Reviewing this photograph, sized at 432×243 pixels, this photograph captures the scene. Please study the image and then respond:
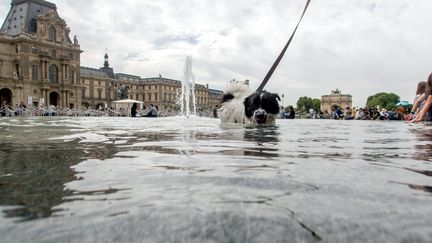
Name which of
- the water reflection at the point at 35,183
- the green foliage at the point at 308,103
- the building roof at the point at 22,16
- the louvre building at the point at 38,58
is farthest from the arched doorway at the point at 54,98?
the green foliage at the point at 308,103

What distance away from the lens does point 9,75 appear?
58.5m

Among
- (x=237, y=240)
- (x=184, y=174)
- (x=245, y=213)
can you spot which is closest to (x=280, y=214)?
(x=245, y=213)

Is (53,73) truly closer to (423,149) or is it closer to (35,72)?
(35,72)

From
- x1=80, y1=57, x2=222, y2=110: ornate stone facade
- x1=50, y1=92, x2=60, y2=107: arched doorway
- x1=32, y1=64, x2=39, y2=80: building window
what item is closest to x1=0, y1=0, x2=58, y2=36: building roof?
x1=32, y1=64, x2=39, y2=80: building window

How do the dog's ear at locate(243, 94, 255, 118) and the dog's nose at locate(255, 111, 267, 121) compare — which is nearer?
the dog's nose at locate(255, 111, 267, 121)

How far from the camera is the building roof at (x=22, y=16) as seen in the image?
199 ft

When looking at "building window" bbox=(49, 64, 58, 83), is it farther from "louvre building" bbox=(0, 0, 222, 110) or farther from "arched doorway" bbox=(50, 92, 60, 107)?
"arched doorway" bbox=(50, 92, 60, 107)

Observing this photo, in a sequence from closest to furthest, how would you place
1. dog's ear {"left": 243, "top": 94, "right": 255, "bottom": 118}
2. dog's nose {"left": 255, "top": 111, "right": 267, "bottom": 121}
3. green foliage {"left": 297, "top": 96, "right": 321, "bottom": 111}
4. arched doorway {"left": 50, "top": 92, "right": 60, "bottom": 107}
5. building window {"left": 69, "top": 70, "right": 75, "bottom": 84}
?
dog's nose {"left": 255, "top": 111, "right": 267, "bottom": 121} → dog's ear {"left": 243, "top": 94, "right": 255, "bottom": 118} → arched doorway {"left": 50, "top": 92, "right": 60, "bottom": 107} → building window {"left": 69, "top": 70, "right": 75, "bottom": 84} → green foliage {"left": 297, "top": 96, "right": 321, "bottom": 111}

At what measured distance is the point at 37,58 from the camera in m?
60.4

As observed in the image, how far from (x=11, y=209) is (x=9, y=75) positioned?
66.0 meters

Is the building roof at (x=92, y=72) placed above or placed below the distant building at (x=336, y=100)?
above

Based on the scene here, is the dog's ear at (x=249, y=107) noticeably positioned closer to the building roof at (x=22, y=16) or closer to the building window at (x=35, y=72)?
the building window at (x=35, y=72)

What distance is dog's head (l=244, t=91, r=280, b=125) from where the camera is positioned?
20.9 feet

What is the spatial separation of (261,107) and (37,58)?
6207 cm
